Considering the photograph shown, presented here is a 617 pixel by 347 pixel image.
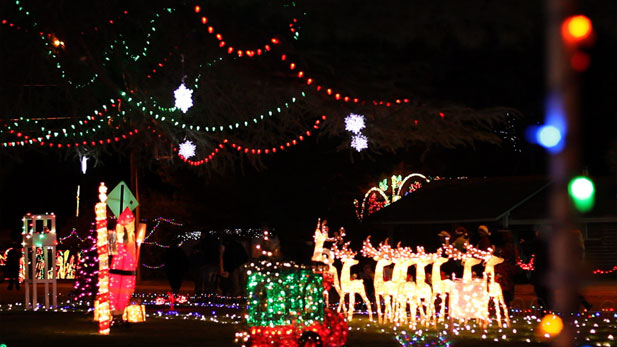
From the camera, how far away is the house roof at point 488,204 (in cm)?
4009

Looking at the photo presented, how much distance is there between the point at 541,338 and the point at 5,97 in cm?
916

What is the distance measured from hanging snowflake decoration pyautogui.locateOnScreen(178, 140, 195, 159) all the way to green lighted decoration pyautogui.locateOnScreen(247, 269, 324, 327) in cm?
606

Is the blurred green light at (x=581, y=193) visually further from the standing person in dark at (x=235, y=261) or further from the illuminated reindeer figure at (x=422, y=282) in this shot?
the standing person in dark at (x=235, y=261)

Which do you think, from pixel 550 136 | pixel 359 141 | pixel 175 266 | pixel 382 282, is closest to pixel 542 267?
pixel 382 282

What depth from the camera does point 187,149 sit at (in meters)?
18.6

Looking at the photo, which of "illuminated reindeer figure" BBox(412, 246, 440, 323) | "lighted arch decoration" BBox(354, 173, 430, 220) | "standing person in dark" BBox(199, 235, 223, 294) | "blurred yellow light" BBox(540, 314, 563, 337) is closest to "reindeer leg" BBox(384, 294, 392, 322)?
"illuminated reindeer figure" BBox(412, 246, 440, 323)

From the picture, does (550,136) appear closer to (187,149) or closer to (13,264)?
(187,149)

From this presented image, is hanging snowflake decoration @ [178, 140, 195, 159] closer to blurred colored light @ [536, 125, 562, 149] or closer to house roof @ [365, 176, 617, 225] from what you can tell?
blurred colored light @ [536, 125, 562, 149]

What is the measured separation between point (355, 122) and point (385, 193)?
33338 mm

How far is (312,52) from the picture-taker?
12.1 meters

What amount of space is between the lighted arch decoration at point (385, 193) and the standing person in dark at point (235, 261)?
14.4 meters

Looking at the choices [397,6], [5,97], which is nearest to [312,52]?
[397,6]

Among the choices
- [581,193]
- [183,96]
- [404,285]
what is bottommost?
[404,285]

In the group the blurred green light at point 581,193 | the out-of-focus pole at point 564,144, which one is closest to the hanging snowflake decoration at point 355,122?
the blurred green light at point 581,193
